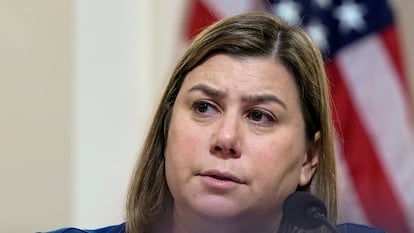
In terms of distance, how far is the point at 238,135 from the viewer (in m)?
1.09

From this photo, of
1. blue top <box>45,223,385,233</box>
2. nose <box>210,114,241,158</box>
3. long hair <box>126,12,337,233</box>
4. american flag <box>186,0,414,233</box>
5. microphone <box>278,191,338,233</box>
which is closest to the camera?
microphone <box>278,191,338,233</box>

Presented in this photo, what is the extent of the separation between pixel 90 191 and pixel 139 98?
0.33 meters

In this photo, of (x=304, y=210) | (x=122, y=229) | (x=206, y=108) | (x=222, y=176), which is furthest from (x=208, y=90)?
(x=122, y=229)

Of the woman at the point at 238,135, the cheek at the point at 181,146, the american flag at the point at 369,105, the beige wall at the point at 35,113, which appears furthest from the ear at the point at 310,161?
the beige wall at the point at 35,113

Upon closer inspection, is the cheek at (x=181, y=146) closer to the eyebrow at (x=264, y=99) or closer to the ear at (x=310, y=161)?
the eyebrow at (x=264, y=99)

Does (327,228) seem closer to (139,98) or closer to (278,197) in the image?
(278,197)

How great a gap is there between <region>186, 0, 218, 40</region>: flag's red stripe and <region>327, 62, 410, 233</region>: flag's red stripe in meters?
0.40

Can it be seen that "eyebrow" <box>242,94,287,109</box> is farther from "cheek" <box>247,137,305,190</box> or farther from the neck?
the neck

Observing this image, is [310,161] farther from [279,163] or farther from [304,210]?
[304,210]

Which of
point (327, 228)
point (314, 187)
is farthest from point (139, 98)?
point (327, 228)

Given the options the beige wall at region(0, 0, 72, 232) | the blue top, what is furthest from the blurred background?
the blue top

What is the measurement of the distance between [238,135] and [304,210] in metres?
0.17

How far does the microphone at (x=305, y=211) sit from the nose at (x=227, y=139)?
0.43 feet

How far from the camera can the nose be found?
1.07 m
